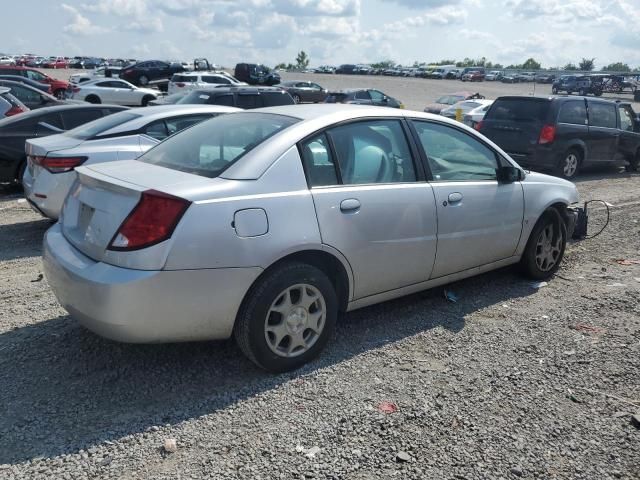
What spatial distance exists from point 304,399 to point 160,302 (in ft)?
3.29

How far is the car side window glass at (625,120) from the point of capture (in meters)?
13.4

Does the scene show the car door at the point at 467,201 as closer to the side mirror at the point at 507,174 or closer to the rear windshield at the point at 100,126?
the side mirror at the point at 507,174

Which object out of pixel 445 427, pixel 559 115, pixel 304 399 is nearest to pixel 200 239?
pixel 304 399

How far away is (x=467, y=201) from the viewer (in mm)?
4699

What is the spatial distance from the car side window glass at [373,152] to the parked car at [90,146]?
3.33 metres

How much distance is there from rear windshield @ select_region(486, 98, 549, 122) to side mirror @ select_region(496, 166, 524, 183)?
739cm

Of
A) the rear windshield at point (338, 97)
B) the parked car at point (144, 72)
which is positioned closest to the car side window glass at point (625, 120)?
the rear windshield at point (338, 97)

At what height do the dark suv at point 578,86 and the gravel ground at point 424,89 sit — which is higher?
the dark suv at point 578,86

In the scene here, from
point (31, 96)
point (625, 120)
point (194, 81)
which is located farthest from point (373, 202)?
point (194, 81)

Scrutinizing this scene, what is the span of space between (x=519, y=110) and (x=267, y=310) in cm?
1002

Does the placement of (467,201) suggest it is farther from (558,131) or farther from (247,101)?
(247,101)

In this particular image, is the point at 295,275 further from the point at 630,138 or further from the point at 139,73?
the point at 139,73

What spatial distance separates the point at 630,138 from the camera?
13.4 m

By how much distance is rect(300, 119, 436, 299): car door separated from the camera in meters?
3.89
